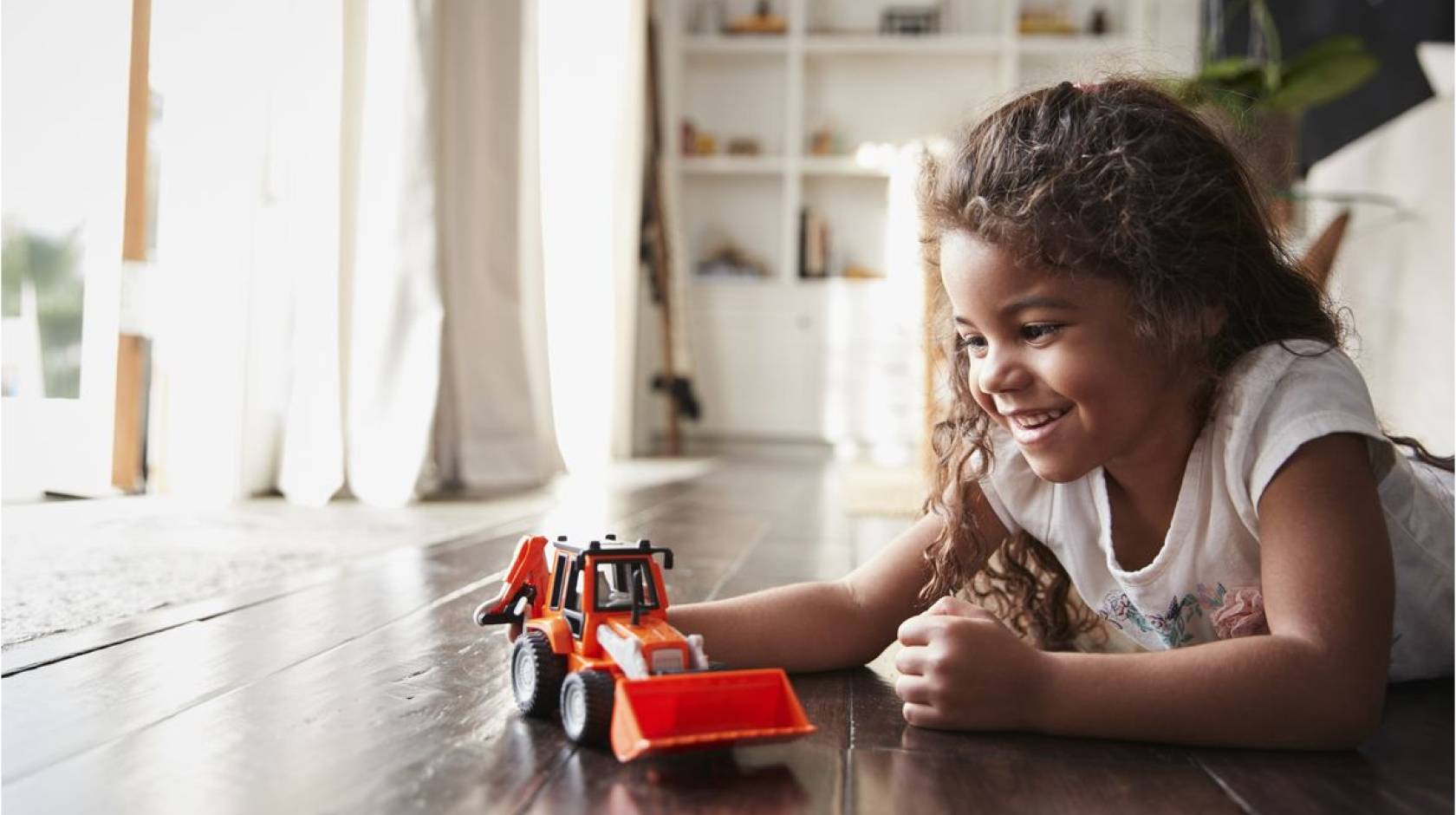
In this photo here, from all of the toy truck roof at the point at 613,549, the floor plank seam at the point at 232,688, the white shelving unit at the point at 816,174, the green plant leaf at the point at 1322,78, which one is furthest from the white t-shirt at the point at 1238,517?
the white shelving unit at the point at 816,174

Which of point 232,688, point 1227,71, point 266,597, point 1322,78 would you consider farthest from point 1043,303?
point 1322,78

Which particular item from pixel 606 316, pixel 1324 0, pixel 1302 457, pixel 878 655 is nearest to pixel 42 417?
pixel 878 655

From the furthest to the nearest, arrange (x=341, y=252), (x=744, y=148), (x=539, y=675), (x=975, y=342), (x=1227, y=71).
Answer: (x=744, y=148)
(x=1227, y=71)
(x=341, y=252)
(x=975, y=342)
(x=539, y=675)

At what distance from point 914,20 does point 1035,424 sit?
4.80m

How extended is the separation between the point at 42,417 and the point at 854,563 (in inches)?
47.9

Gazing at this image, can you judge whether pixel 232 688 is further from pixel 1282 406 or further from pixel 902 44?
pixel 902 44

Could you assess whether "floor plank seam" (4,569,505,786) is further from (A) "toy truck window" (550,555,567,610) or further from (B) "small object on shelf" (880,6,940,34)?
(B) "small object on shelf" (880,6,940,34)

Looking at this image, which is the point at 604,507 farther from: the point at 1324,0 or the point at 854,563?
the point at 1324,0

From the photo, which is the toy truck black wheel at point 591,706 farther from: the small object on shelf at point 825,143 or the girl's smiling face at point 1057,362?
the small object on shelf at point 825,143

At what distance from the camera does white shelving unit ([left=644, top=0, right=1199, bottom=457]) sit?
5168 millimetres

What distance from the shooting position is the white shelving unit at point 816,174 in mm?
5168

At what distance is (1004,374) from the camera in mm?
837

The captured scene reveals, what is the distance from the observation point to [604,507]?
249 cm

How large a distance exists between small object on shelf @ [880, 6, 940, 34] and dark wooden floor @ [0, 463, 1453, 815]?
15.4 ft
